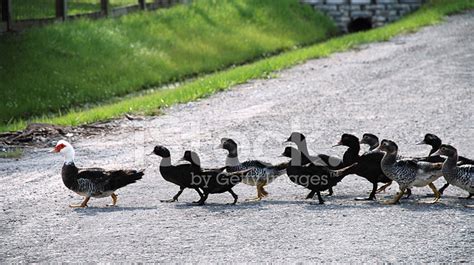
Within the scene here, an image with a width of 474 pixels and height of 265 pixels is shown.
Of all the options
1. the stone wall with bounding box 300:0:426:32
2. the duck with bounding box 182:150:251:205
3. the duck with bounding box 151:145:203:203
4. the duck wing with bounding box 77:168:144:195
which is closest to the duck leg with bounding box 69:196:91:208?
the duck wing with bounding box 77:168:144:195

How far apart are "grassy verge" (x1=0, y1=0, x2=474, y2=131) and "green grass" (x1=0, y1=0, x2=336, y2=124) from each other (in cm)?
86

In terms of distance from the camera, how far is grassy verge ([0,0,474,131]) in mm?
18750

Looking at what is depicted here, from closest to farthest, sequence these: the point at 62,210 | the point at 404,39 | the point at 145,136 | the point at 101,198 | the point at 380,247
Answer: the point at 380,247 < the point at 62,210 < the point at 101,198 < the point at 145,136 < the point at 404,39

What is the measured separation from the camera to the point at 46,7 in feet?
83.4

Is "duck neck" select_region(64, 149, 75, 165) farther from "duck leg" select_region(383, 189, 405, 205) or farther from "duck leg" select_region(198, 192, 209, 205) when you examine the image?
"duck leg" select_region(383, 189, 405, 205)

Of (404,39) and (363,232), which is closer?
(363,232)

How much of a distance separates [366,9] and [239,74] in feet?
36.6

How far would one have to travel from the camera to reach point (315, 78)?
72.9 ft

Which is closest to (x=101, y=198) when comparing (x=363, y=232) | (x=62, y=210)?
(x=62, y=210)

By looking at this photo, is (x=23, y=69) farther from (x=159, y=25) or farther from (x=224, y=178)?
(x=224, y=178)

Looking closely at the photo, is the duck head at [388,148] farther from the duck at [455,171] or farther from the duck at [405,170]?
the duck at [455,171]

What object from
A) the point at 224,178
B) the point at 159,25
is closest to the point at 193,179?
the point at 224,178

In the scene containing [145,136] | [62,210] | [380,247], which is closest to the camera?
[380,247]

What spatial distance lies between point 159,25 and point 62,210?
16422 millimetres
